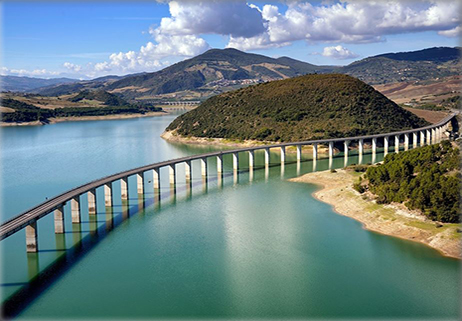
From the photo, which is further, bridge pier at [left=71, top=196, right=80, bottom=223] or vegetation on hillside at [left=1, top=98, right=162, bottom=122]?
vegetation on hillside at [left=1, top=98, right=162, bottom=122]

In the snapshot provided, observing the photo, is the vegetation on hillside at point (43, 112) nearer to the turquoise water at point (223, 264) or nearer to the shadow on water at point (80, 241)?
the turquoise water at point (223, 264)

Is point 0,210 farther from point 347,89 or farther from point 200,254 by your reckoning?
point 347,89

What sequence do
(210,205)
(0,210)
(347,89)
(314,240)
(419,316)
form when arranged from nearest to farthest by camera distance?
(419,316) < (314,240) < (0,210) < (210,205) < (347,89)

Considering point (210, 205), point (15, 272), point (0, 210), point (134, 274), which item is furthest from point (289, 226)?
point (0, 210)

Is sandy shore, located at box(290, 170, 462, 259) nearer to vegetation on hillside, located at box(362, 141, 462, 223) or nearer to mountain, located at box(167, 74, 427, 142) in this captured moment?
vegetation on hillside, located at box(362, 141, 462, 223)

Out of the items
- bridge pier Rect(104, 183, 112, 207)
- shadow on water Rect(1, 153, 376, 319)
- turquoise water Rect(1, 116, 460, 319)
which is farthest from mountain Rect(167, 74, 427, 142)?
bridge pier Rect(104, 183, 112, 207)

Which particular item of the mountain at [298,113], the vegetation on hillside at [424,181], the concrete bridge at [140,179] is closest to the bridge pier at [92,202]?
the concrete bridge at [140,179]

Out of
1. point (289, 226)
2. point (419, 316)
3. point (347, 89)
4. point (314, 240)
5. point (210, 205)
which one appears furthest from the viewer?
point (347, 89)

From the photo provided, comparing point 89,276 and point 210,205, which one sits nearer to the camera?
point 89,276
